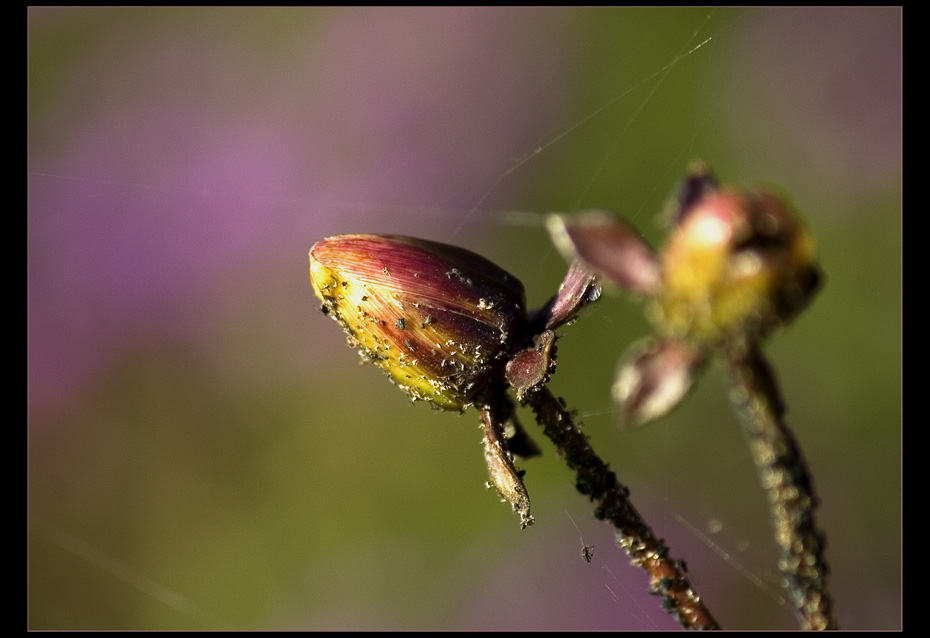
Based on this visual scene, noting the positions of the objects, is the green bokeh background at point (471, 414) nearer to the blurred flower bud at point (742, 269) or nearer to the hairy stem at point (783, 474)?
the hairy stem at point (783, 474)

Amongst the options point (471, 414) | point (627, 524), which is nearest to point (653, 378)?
point (627, 524)

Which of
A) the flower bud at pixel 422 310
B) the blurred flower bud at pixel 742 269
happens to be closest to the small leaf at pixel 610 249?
the blurred flower bud at pixel 742 269

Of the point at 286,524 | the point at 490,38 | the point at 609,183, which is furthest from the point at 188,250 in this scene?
the point at 609,183

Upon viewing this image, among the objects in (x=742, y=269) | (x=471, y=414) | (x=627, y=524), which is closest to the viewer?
(x=742, y=269)

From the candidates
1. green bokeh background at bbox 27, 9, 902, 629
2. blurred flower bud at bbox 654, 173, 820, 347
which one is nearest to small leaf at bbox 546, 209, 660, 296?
blurred flower bud at bbox 654, 173, 820, 347

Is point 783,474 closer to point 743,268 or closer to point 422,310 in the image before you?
point 743,268

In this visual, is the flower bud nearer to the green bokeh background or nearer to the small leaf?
the small leaf
